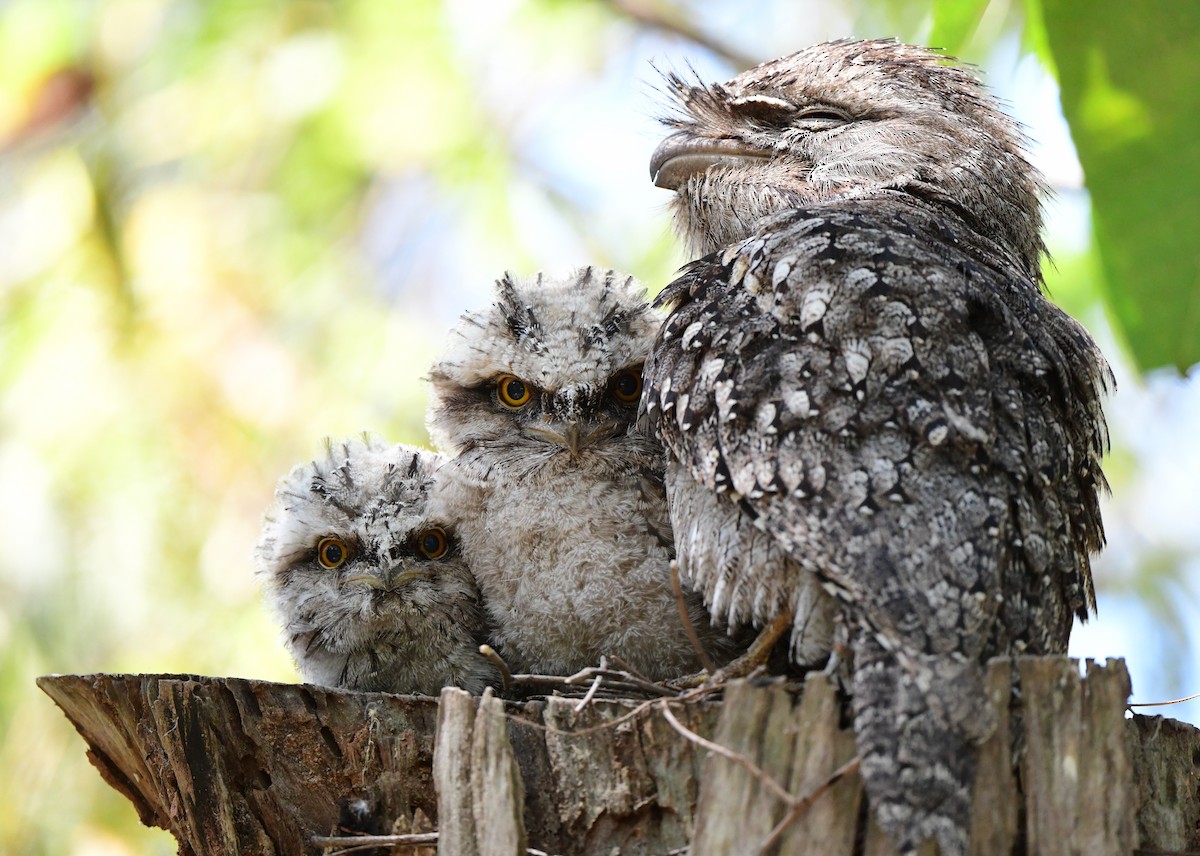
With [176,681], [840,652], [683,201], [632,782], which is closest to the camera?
[840,652]

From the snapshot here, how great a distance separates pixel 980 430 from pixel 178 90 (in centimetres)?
501

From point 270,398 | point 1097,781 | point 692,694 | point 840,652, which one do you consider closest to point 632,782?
point 692,694

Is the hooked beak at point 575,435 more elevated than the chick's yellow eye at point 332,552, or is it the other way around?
the hooked beak at point 575,435

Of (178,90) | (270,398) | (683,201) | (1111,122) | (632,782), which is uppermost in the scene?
(178,90)

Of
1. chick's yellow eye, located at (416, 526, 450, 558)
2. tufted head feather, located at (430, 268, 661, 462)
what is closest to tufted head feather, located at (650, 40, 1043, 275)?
Answer: tufted head feather, located at (430, 268, 661, 462)

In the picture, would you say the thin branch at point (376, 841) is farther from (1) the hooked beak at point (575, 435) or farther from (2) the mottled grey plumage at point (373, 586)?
(1) the hooked beak at point (575, 435)

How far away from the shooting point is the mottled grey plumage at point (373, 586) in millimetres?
2652

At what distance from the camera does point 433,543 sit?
9.12 ft

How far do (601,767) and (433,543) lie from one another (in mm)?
918

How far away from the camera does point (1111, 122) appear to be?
1811 mm

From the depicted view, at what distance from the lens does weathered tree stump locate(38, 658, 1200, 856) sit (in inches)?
67.9

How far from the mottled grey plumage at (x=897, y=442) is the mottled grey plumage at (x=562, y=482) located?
275 mm

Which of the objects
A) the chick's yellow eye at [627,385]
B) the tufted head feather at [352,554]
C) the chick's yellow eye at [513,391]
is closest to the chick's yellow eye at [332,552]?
the tufted head feather at [352,554]

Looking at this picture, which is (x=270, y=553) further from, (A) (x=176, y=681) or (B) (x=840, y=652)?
(B) (x=840, y=652)
